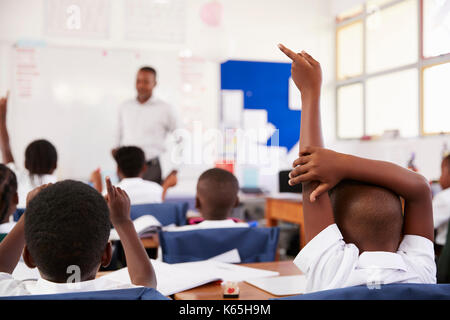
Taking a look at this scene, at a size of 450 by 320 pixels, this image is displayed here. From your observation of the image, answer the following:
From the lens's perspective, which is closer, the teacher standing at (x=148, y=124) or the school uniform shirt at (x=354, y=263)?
the school uniform shirt at (x=354, y=263)

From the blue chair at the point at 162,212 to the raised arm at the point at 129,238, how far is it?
4.29 ft

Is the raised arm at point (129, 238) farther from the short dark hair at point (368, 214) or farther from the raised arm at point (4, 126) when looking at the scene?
the raised arm at point (4, 126)

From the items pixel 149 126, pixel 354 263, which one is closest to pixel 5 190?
pixel 354 263

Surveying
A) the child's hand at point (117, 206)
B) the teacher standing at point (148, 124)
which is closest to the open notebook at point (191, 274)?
the child's hand at point (117, 206)

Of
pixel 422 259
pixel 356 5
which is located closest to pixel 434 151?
pixel 356 5

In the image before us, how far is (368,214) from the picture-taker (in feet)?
2.91

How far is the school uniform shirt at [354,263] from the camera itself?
0.88 m

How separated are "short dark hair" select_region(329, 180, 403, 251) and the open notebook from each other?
485 mm

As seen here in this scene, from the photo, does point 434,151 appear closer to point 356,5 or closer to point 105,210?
point 356,5

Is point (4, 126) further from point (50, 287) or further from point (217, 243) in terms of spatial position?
point (50, 287)

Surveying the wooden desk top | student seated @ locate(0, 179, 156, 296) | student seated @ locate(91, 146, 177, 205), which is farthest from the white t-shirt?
student seated @ locate(0, 179, 156, 296)

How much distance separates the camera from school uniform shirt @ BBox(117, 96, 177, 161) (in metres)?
4.46

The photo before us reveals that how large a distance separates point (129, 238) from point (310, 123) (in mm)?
492

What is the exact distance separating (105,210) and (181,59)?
455 cm
